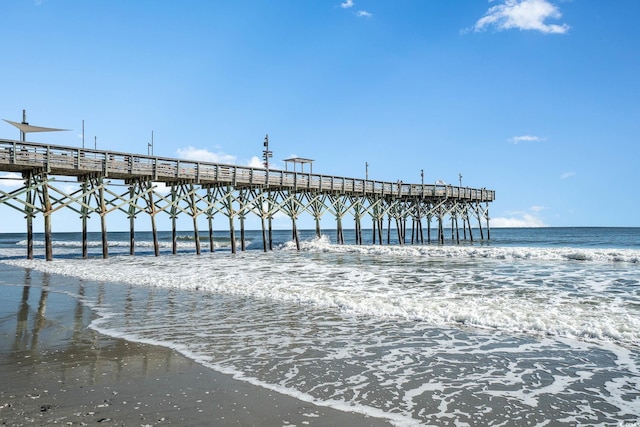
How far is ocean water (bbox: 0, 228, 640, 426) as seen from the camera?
4.36 metres

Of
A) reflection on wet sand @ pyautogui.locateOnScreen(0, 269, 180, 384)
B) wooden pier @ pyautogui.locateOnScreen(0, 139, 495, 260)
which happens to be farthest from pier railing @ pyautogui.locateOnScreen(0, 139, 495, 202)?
reflection on wet sand @ pyautogui.locateOnScreen(0, 269, 180, 384)

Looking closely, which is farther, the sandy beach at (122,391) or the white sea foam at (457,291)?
the white sea foam at (457,291)

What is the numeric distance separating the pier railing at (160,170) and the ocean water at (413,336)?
377 inches

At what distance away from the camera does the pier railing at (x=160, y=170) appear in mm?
21672

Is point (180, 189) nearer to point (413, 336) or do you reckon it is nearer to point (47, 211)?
point (47, 211)

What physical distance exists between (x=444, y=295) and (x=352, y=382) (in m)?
6.61

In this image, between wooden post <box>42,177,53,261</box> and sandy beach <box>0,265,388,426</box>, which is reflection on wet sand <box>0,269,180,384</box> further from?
wooden post <box>42,177,53,261</box>

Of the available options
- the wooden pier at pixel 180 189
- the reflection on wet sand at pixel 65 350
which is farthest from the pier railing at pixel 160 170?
the reflection on wet sand at pixel 65 350

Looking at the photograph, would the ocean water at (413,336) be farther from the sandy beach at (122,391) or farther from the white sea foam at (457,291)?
the sandy beach at (122,391)

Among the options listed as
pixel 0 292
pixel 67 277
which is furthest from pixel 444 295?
pixel 67 277

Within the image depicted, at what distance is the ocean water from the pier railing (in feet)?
31.4

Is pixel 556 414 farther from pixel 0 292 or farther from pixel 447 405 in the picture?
pixel 0 292

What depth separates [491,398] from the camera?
173 inches

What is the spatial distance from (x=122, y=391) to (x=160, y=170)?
75.0 ft
